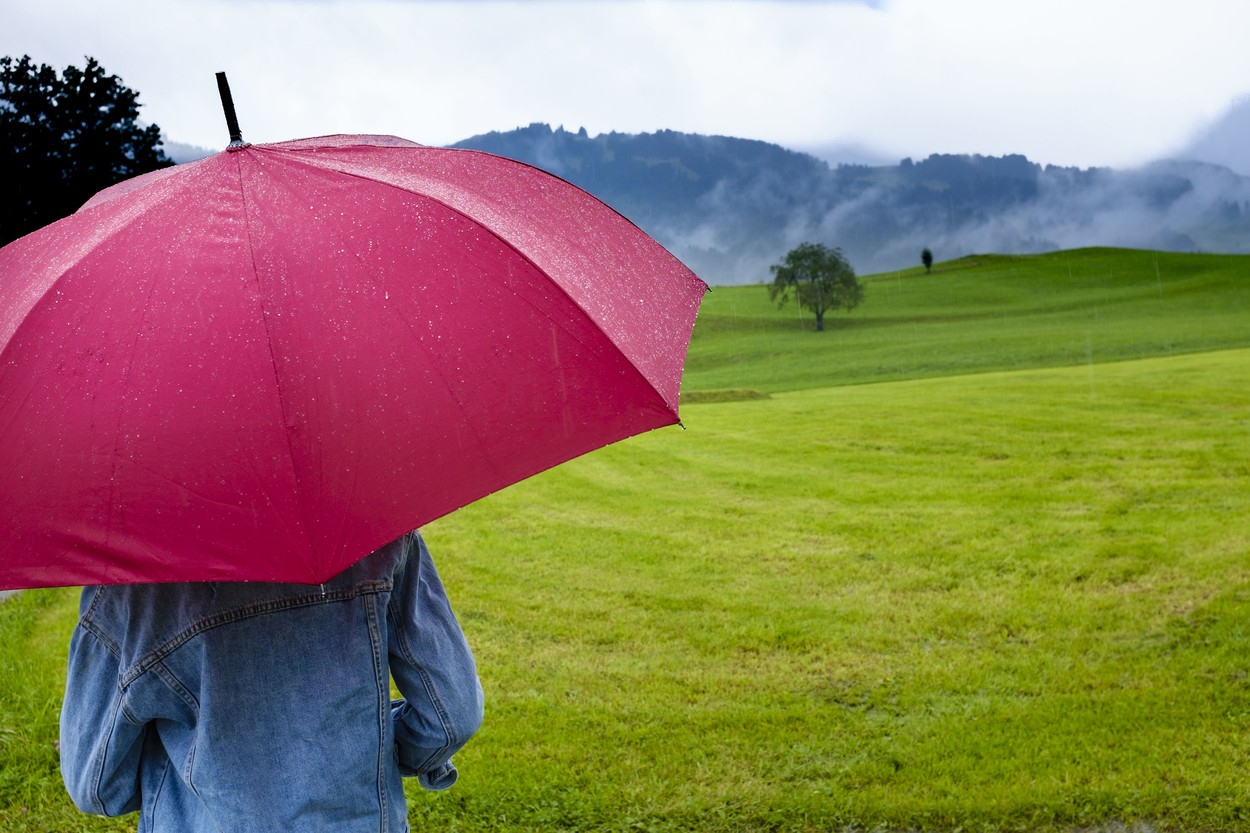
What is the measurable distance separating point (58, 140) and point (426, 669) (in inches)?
356

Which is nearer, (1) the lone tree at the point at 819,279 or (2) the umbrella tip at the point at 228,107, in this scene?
(2) the umbrella tip at the point at 228,107

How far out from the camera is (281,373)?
1952 millimetres

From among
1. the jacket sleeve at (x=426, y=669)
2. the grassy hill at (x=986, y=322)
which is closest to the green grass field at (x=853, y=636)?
the jacket sleeve at (x=426, y=669)

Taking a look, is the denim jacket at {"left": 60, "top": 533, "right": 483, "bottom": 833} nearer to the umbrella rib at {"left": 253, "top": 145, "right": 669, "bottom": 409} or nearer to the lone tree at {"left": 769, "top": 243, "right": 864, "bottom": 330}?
the umbrella rib at {"left": 253, "top": 145, "right": 669, "bottom": 409}

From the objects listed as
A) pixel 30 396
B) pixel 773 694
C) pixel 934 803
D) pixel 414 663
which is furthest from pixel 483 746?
pixel 30 396

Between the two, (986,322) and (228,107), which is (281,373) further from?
(986,322)

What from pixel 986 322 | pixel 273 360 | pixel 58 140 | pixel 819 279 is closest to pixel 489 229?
pixel 273 360

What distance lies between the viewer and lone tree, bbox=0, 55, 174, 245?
8.90 meters

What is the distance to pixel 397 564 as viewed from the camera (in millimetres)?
2072

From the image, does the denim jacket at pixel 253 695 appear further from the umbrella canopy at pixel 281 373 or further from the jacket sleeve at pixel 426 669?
the umbrella canopy at pixel 281 373

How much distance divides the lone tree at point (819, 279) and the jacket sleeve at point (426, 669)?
70953 millimetres

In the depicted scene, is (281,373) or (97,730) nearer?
(281,373)

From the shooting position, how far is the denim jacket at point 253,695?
6.51 feet

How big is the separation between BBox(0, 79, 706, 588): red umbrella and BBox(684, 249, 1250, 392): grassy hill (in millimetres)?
24142
